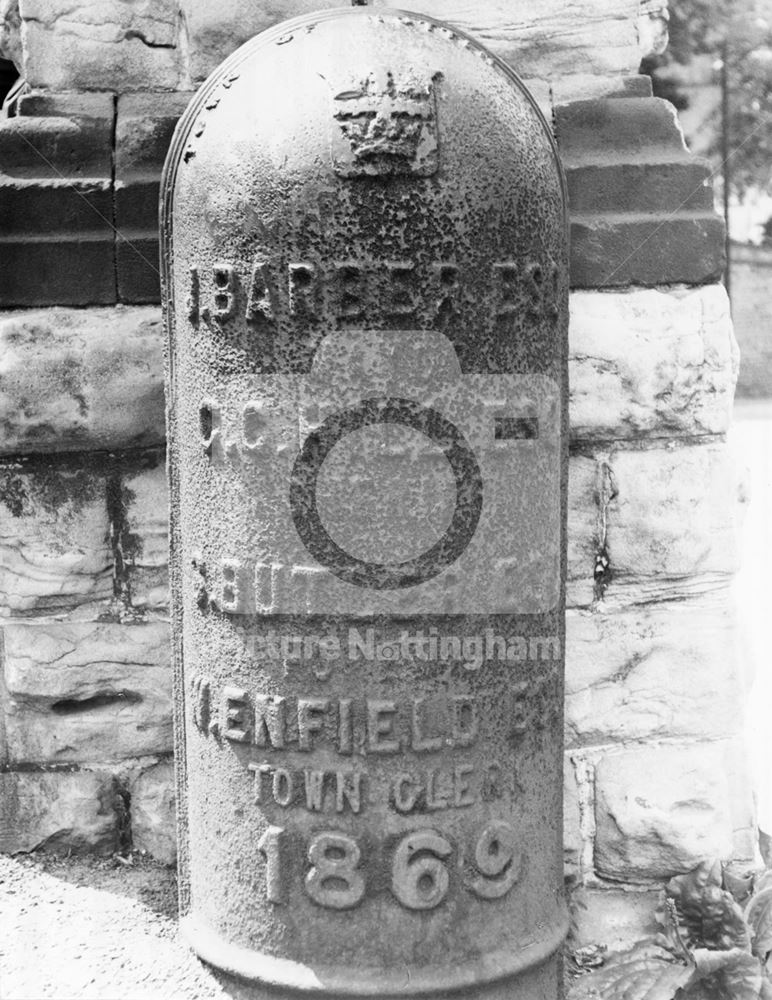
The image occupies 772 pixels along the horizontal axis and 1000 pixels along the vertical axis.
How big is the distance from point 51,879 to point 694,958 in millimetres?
925

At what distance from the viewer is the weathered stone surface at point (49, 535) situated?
155cm

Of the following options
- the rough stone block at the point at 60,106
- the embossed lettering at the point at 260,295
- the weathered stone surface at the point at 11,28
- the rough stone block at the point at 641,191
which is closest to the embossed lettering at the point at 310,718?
the embossed lettering at the point at 260,295

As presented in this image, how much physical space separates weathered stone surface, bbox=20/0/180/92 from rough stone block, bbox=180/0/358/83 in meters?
0.04

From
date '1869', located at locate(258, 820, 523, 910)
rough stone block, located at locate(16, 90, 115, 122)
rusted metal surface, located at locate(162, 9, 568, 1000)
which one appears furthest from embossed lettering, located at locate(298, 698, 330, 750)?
rough stone block, located at locate(16, 90, 115, 122)

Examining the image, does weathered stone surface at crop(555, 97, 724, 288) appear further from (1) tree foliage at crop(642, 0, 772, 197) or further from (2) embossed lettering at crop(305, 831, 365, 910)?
(1) tree foliage at crop(642, 0, 772, 197)

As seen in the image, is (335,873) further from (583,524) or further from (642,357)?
(642,357)

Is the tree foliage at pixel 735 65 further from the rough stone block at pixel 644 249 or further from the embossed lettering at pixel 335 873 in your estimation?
the embossed lettering at pixel 335 873

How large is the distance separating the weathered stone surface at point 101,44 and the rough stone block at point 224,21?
0.12 feet

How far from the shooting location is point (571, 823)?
5.26 feet

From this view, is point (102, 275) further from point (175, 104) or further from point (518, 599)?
point (518, 599)

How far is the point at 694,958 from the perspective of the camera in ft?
4.81

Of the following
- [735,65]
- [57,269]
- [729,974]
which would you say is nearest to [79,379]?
[57,269]

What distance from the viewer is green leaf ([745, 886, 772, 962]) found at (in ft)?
4.97

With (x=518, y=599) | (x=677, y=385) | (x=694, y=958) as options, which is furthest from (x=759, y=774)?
(x=518, y=599)
